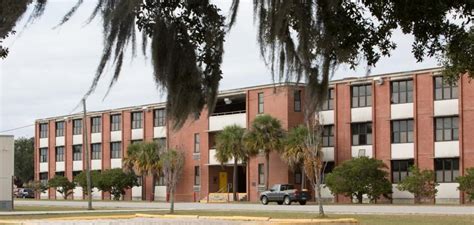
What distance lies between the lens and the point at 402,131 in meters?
64.6

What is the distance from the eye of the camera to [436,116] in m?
61.8

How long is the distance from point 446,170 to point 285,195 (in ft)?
39.5

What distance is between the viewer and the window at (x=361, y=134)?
66.8m

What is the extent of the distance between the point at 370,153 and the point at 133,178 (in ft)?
91.0

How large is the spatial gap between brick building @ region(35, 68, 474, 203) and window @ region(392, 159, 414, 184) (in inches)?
3.0

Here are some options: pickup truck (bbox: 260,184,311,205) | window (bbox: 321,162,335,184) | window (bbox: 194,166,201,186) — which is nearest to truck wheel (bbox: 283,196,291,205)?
pickup truck (bbox: 260,184,311,205)

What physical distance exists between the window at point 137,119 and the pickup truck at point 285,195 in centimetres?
2637

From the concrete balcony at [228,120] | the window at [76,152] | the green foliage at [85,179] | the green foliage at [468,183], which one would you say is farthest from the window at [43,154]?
the green foliage at [468,183]

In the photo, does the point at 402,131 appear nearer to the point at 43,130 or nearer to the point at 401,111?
the point at 401,111

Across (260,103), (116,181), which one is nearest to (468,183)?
(260,103)

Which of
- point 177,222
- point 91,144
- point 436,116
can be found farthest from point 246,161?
point 177,222

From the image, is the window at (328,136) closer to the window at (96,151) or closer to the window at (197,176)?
the window at (197,176)

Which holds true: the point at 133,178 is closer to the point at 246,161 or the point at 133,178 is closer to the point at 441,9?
the point at 246,161

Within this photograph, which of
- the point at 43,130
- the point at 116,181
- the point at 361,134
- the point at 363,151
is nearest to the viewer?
the point at 363,151
